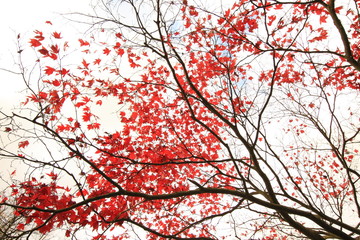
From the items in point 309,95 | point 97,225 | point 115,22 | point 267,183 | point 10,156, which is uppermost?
point 309,95

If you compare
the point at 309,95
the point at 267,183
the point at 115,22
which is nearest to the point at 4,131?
the point at 115,22

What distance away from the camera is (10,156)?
2793 millimetres

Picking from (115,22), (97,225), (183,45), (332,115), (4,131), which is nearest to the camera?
(97,225)

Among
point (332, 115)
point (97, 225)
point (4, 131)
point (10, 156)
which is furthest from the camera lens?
point (332, 115)

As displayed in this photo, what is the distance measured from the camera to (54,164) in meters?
3.04

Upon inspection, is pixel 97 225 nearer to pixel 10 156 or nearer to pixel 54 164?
pixel 54 164

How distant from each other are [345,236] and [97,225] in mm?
4001

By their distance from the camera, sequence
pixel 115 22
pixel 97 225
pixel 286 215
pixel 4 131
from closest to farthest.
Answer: pixel 97 225 < pixel 286 215 < pixel 4 131 < pixel 115 22

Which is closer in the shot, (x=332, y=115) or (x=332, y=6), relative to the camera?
(x=332, y=6)

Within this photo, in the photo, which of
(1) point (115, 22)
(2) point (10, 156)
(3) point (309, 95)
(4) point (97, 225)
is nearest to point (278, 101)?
(3) point (309, 95)

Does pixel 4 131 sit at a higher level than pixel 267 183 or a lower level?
higher

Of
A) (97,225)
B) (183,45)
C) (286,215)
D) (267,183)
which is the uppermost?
(183,45)

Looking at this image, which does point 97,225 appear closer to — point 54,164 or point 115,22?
point 54,164

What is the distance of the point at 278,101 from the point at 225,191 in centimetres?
440
